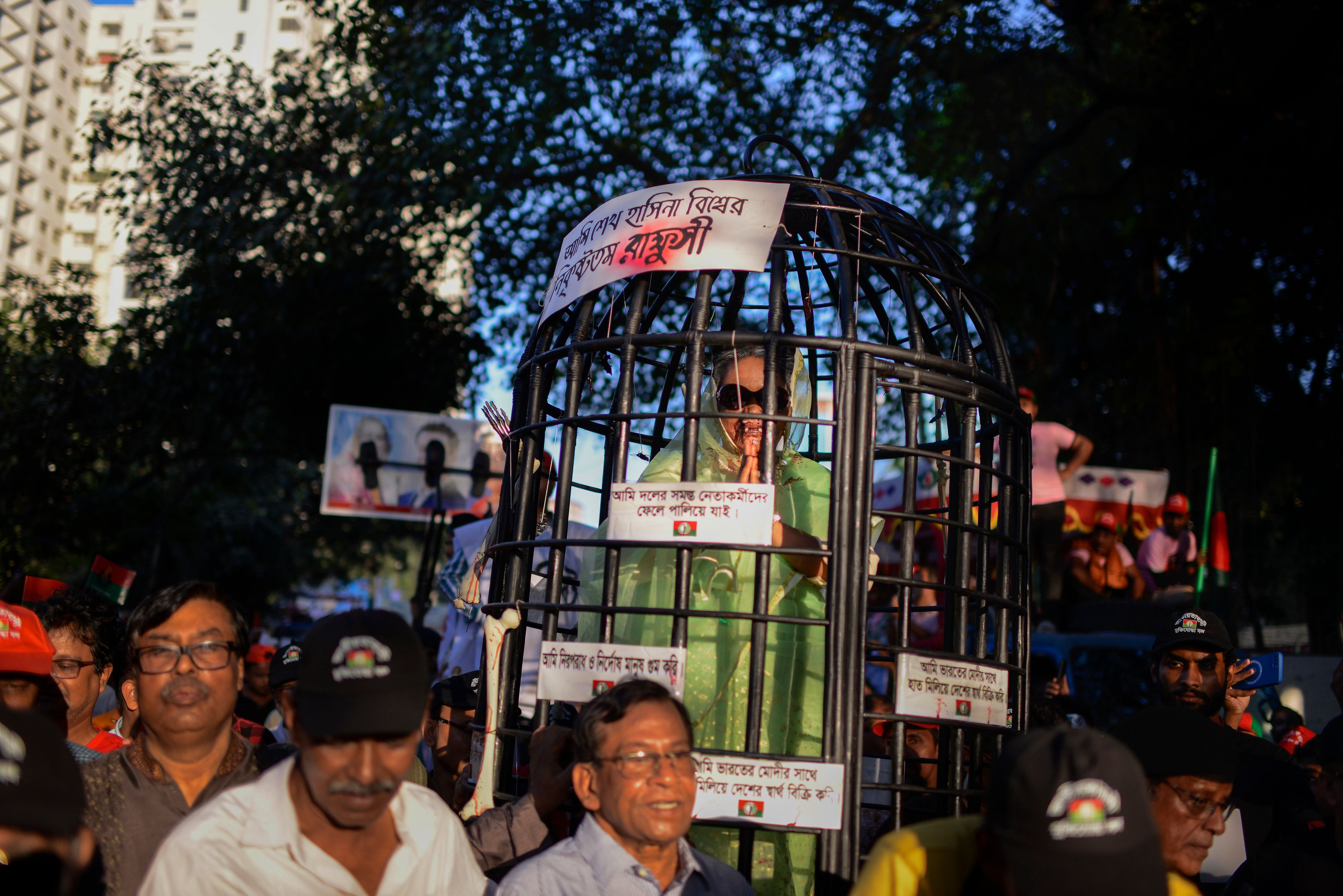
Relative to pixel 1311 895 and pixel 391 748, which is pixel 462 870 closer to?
pixel 391 748

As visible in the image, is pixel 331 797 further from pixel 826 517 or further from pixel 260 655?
pixel 260 655

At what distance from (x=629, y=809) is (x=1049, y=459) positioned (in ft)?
23.8

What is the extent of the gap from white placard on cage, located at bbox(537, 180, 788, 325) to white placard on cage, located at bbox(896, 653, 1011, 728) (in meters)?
1.13

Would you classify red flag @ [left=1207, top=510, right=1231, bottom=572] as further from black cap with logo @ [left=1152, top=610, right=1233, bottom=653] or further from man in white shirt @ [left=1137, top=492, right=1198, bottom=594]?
black cap with logo @ [left=1152, top=610, right=1233, bottom=653]

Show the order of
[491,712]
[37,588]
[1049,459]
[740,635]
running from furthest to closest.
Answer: [1049,459] < [37,588] < [740,635] < [491,712]

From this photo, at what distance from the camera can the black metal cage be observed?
9.05ft

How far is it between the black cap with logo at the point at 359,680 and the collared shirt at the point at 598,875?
1.76 ft

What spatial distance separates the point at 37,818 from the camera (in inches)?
67.9

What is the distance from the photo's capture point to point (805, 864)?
10.4ft

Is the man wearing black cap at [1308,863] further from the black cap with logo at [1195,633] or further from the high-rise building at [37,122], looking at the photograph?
the high-rise building at [37,122]

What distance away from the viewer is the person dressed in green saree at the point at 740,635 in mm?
3191

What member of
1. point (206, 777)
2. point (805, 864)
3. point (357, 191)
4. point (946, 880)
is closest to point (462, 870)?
point (206, 777)

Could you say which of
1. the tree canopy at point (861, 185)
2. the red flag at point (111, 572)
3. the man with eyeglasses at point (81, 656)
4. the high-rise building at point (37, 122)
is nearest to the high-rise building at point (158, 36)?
the high-rise building at point (37, 122)

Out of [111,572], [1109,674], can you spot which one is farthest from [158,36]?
[1109,674]
